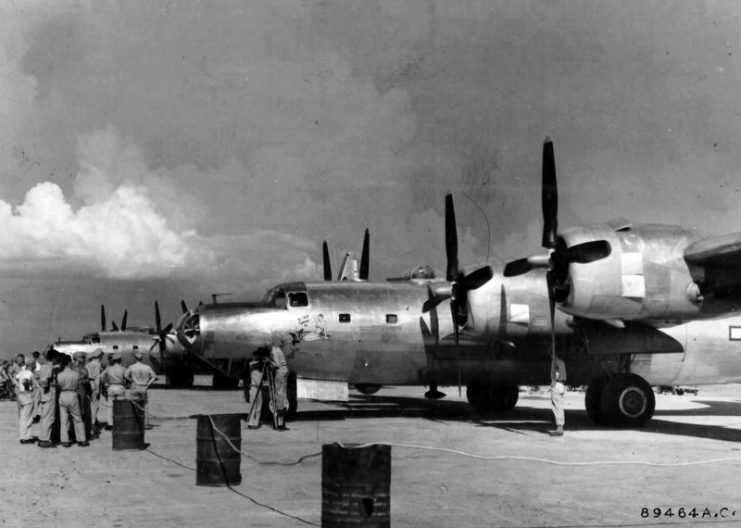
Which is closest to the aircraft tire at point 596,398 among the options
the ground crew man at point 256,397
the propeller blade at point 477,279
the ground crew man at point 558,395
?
the ground crew man at point 558,395

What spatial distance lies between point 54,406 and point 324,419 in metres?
6.90

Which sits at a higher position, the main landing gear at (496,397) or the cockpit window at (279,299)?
the cockpit window at (279,299)

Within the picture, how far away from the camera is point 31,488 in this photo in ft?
32.6

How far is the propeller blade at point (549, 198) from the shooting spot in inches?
621

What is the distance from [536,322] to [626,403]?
2.45 m

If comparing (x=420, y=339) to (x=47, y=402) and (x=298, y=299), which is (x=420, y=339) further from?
(x=47, y=402)

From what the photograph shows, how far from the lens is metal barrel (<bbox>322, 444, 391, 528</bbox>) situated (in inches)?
245

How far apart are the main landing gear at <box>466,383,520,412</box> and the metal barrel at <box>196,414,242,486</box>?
484 inches

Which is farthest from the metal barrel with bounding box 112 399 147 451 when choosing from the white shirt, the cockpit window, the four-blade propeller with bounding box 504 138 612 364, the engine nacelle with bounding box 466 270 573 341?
the four-blade propeller with bounding box 504 138 612 364

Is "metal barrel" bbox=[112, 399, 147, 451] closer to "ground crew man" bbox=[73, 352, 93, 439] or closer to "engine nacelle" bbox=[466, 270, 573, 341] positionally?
"ground crew man" bbox=[73, 352, 93, 439]

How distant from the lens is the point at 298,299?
1873cm

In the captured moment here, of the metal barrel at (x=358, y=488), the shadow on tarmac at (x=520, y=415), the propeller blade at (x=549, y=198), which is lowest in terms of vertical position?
the shadow on tarmac at (x=520, y=415)

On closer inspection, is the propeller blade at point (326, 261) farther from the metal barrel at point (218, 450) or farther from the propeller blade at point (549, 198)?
the metal barrel at point (218, 450)

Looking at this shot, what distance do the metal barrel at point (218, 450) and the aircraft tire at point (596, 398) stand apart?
9785 millimetres
